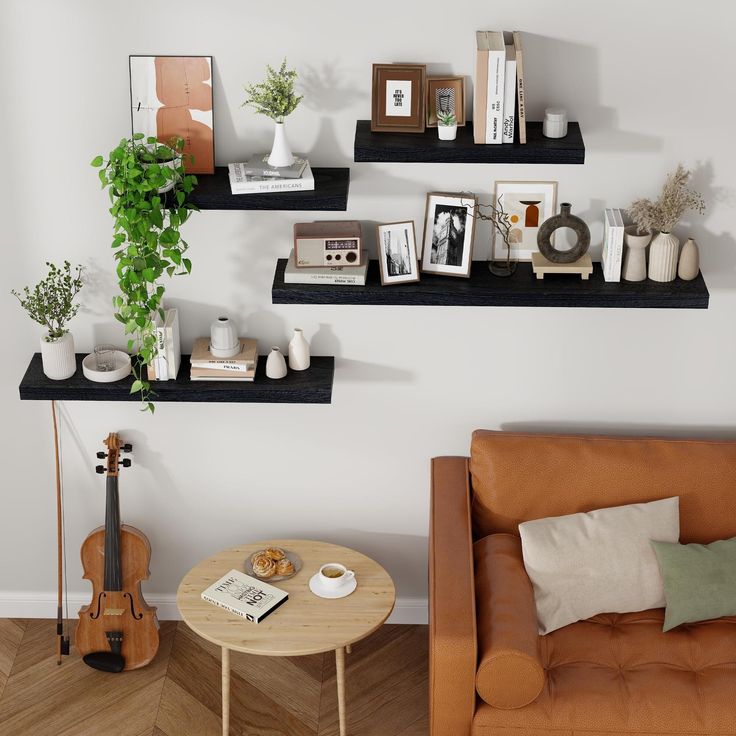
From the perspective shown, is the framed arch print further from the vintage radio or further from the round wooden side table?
the round wooden side table

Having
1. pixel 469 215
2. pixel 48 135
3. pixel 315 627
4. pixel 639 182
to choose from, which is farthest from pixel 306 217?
pixel 315 627

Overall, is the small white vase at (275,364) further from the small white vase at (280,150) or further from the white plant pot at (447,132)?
the white plant pot at (447,132)

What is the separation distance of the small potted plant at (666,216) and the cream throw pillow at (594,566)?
0.76 m

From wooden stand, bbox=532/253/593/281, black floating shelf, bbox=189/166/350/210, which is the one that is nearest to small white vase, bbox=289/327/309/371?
black floating shelf, bbox=189/166/350/210

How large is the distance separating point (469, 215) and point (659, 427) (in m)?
1.01

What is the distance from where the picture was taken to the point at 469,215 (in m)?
3.09

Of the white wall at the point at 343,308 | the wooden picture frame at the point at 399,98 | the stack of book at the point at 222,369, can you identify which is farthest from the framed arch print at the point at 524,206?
the stack of book at the point at 222,369

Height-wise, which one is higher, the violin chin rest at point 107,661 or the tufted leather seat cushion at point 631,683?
the tufted leather seat cushion at point 631,683

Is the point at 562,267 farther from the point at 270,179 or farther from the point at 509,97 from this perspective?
the point at 270,179

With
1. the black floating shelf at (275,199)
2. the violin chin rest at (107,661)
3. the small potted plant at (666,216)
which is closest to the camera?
the black floating shelf at (275,199)

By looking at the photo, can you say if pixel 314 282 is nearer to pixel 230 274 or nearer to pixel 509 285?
pixel 230 274

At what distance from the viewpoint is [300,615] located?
317 cm

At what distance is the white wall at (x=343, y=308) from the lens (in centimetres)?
292

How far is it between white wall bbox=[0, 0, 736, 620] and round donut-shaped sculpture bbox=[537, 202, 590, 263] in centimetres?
11
